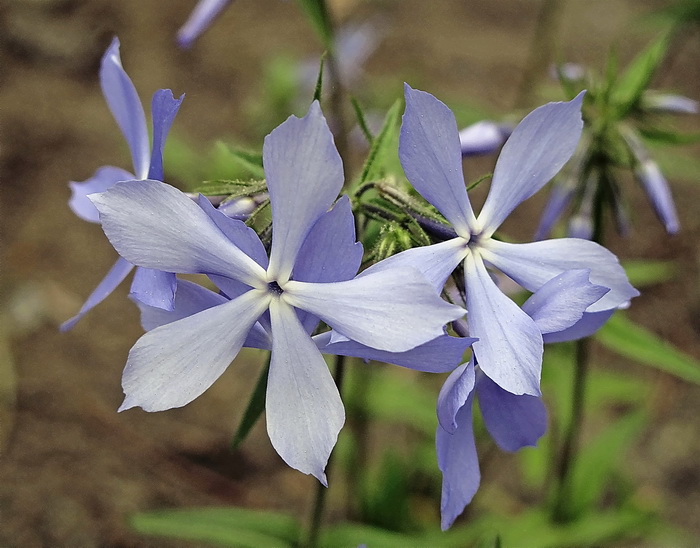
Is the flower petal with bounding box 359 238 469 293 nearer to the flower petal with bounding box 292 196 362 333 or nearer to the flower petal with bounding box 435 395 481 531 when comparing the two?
the flower petal with bounding box 292 196 362 333

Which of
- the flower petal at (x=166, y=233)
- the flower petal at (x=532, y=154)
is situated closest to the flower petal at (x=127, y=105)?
the flower petal at (x=166, y=233)

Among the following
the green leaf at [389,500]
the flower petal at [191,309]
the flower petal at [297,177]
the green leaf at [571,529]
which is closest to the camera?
the flower petal at [297,177]

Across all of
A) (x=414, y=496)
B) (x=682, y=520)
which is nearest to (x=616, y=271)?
(x=414, y=496)

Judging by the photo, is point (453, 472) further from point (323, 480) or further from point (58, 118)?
point (58, 118)

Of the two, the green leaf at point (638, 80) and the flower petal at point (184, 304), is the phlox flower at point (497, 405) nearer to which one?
the flower petal at point (184, 304)

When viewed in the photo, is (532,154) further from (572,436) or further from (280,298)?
(572,436)
